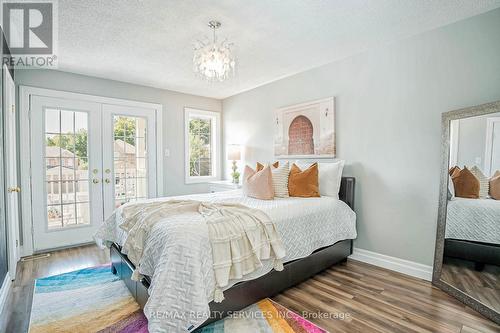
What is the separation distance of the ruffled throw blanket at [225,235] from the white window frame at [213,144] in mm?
2433

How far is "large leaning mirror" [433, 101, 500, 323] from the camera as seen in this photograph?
74.9 inches

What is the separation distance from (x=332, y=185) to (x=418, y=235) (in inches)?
37.1

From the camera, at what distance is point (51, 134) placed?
3.35 m

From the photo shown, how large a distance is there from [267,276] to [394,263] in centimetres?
153

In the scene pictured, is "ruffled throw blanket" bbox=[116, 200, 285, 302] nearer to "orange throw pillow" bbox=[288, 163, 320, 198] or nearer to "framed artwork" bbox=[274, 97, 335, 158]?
"orange throw pillow" bbox=[288, 163, 320, 198]

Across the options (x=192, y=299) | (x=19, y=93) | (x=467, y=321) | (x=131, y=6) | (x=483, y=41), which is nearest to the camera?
(x=192, y=299)

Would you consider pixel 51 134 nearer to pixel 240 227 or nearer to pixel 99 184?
pixel 99 184

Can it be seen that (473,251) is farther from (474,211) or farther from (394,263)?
(394,263)

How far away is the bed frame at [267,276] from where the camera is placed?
1.78 m

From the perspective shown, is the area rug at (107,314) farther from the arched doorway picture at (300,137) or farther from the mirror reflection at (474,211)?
the arched doorway picture at (300,137)

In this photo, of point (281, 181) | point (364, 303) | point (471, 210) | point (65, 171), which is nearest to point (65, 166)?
point (65, 171)

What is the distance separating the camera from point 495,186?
1.90 m

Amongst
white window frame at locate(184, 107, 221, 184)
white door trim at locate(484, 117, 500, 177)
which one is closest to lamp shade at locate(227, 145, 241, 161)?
white window frame at locate(184, 107, 221, 184)

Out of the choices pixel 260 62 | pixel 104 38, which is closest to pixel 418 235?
pixel 260 62
